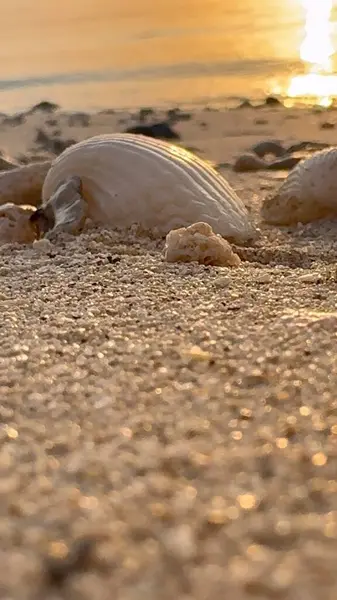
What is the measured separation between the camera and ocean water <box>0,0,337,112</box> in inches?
340

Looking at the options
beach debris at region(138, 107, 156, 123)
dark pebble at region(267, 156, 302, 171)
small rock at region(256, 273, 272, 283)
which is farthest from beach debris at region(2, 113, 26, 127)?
small rock at region(256, 273, 272, 283)

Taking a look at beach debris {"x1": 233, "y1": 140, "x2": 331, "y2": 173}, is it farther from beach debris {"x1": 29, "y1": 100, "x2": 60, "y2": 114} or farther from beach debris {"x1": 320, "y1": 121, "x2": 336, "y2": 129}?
beach debris {"x1": 29, "y1": 100, "x2": 60, "y2": 114}

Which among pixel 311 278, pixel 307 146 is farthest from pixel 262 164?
pixel 311 278

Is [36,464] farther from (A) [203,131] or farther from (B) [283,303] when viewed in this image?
(A) [203,131]

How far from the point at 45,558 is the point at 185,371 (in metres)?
0.47

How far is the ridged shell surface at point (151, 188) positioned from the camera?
225 centimetres

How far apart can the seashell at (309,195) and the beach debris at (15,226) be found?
922 mm

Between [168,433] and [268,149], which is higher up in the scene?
[168,433]

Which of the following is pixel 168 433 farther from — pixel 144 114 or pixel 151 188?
pixel 144 114

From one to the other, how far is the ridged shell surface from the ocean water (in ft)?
18.1

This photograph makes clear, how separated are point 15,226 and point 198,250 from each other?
2.23ft

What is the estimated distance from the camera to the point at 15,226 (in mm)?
2232

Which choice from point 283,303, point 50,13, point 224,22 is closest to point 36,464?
point 283,303

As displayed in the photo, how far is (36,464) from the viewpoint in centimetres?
80
